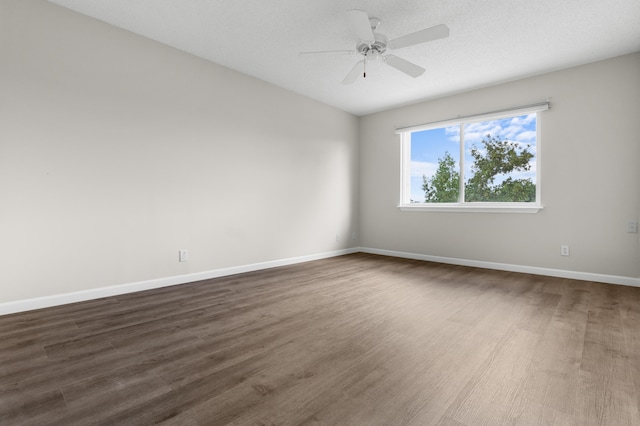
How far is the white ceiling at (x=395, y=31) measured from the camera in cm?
254

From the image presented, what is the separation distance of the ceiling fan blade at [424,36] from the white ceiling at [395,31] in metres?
0.29

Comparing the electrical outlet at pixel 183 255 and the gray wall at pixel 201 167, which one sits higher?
the gray wall at pixel 201 167

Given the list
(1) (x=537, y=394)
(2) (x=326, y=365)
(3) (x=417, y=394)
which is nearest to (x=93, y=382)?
(2) (x=326, y=365)

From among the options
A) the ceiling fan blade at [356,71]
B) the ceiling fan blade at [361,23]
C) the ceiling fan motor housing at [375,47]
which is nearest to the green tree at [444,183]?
the ceiling fan blade at [356,71]

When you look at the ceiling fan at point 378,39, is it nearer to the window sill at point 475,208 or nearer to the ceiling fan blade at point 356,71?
the ceiling fan blade at point 356,71

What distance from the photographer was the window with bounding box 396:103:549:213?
398cm

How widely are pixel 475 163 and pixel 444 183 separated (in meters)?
0.54

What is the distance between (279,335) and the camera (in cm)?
203

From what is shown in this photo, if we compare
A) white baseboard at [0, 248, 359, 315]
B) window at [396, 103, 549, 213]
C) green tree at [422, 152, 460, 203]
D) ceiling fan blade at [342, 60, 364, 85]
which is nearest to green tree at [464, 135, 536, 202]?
window at [396, 103, 549, 213]

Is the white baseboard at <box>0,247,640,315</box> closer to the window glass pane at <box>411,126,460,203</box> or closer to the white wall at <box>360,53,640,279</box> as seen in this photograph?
the white wall at <box>360,53,640,279</box>

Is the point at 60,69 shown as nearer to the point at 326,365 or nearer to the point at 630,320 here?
the point at 326,365

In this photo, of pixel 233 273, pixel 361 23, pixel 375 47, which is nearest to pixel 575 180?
pixel 375 47

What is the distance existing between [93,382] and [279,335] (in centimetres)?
101

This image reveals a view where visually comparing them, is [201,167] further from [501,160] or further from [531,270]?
[531,270]
